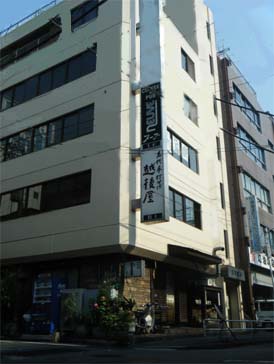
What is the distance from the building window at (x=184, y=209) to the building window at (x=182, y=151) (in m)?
2.09

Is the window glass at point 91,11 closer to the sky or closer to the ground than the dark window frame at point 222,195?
closer to the sky

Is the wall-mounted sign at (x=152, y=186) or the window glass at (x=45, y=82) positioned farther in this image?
the window glass at (x=45, y=82)

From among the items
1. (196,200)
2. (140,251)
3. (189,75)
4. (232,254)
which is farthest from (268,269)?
(140,251)

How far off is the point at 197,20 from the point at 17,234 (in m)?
20.1

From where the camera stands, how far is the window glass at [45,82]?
24.6m

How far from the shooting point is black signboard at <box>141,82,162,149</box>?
1900 cm

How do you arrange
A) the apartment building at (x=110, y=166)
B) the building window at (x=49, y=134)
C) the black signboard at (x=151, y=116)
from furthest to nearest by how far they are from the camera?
the building window at (x=49, y=134), the black signboard at (x=151, y=116), the apartment building at (x=110, y=166)

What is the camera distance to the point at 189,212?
2405cm

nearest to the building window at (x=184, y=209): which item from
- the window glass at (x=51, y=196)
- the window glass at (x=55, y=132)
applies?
the window glass at (x=51, y=196)

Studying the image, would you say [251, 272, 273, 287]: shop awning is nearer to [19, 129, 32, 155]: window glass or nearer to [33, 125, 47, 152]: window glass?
[33, 125, 47, 152]: window glass

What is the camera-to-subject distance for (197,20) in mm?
31094

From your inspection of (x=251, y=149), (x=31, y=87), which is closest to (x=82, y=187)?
(x=31, y=87)

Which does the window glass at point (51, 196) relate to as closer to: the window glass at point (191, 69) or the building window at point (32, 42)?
the building window at point (32, 42)

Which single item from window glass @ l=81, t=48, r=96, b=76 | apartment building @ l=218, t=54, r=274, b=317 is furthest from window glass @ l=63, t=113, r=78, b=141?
apartment building @ l=218, t=54, r=274, b=317
